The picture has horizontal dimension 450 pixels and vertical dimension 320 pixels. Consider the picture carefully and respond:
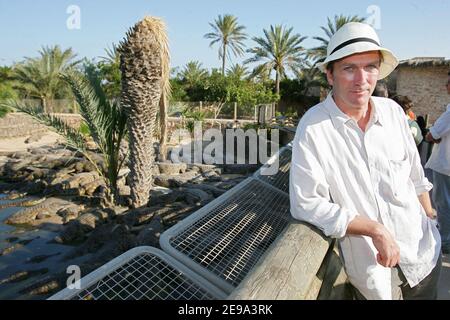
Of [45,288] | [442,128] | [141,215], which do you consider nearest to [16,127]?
[141,215]

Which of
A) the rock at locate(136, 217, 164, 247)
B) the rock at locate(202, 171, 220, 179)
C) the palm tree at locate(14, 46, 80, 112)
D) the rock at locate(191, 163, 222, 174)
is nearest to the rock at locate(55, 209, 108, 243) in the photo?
the rock at locate(136, 217, 164, 247)

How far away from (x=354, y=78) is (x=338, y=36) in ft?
0.74

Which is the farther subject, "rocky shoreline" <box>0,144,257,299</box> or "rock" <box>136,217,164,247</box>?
"rocky shoreline" <box>0,144,257,299</box>

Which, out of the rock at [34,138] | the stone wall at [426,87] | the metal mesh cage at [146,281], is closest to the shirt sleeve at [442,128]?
the metal mesh cage at [146,281]

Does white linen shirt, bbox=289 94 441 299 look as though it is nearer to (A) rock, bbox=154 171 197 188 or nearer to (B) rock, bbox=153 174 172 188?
(A) rock, bbox=154 171 197 188

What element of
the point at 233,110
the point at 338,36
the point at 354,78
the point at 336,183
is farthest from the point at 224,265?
the point at 233,110

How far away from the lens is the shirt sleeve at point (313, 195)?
1.49 metres

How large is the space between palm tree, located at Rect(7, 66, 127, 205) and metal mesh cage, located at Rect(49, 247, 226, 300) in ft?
18.9

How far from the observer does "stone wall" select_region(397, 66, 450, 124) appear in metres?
17.3

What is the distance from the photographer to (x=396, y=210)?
1649 millimetres

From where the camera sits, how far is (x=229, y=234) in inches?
103

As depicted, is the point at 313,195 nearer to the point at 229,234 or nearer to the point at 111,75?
the point at 229,234

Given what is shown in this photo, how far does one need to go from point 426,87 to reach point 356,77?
1937cm

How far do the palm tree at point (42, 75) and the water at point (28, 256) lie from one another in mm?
21827
